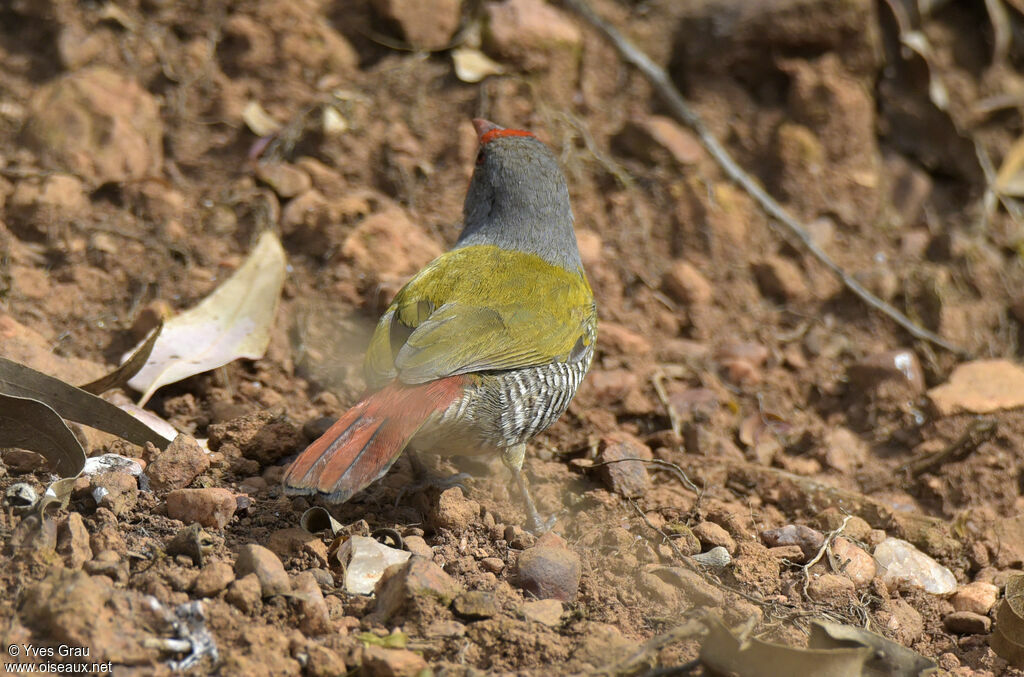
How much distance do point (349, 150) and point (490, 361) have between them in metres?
2.19

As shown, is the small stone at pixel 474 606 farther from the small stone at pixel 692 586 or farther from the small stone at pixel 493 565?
the small stone at pixel 692 586

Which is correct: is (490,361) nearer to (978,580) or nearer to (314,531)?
(314,531)

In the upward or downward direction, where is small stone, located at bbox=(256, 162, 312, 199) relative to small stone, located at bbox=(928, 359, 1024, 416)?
upward

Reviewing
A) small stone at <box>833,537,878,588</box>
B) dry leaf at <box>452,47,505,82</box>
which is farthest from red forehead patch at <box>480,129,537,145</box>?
small stone at <box>833,537,878,588</box>

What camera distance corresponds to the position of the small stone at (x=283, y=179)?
17.2ft

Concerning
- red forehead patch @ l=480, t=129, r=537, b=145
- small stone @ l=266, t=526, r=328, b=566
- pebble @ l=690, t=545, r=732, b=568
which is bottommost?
pebble @ l=690, t=545, r=732, b=568

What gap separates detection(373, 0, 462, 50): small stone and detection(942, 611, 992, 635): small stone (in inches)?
162

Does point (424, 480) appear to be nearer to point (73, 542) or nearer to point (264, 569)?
point (264, 569)

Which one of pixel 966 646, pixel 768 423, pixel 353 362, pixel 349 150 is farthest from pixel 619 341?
pixel 966 646

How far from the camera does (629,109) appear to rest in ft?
19.6

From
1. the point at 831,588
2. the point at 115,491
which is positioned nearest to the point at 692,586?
the point at 831,588

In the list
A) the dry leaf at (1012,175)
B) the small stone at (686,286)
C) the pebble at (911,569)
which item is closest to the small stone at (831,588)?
the pebble at (911,569)

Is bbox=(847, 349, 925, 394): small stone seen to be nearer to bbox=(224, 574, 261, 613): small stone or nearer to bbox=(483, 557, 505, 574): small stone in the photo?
bbox=(483, 557, 505, 574): small stone

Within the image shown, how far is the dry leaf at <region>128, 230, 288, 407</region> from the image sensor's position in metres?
4.23
